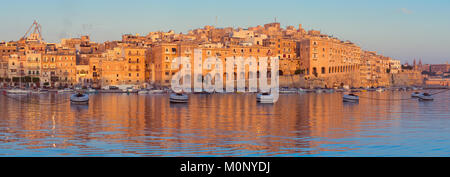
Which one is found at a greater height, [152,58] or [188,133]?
[152,58]

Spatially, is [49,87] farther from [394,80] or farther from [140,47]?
[394,80]

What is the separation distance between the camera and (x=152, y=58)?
99.2m

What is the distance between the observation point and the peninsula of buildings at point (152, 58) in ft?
307

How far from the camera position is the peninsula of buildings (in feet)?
307

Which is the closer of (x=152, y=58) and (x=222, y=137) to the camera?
(x=222, y=137)

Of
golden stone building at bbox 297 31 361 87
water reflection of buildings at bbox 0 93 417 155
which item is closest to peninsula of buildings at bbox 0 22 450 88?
golden stone building at bbox 297 31 361 87

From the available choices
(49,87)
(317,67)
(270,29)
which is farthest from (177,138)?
(270,29)

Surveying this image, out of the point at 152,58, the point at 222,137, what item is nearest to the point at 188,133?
the point at 222,137

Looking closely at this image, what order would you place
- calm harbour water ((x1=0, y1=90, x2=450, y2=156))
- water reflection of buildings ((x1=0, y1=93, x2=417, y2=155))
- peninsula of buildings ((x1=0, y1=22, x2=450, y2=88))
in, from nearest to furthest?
1. calm harbour water ((x1=0, y1=90, x2=450, y2=156))
2. water reflection of buildings ((x1=0, y1=93, x2=417, y2=155))
3. peninsula of buildings ((x1=0, y1=22, x2=450, y2=88))

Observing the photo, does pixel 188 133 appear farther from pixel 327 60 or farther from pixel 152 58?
pixel 327 60

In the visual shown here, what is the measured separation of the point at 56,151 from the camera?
18.1 metres

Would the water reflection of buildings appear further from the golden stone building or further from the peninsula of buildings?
the golden stone building

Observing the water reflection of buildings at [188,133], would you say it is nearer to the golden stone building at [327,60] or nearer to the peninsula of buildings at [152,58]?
the peninsula of buildings at [152,58]

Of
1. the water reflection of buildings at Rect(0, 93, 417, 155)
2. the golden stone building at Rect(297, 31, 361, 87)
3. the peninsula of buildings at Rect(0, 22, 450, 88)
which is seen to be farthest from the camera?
the golden stone building at Rect(297, 31, 361, 87)
